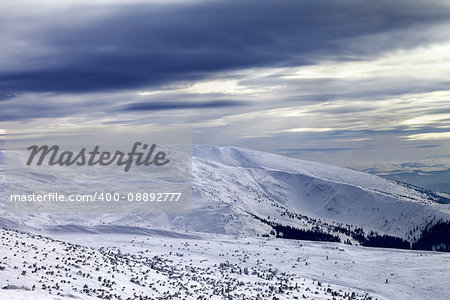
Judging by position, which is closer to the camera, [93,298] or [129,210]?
[93,298]

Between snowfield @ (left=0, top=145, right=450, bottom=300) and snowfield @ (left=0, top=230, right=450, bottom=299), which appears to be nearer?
snowfield @ (left=0, top=145, right=450, bottom=300)

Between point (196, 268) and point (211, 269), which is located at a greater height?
point (196, 268)

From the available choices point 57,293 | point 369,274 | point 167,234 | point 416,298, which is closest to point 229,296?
point 57,293

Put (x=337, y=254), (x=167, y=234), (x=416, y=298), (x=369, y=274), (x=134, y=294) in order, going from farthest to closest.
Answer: (x=167, y=234), (x=337, y=254), (x=369, y=274), (x=416, y=298), (x=134, y=294)

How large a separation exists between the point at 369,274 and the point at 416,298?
13086 millimetres

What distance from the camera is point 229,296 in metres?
49.2

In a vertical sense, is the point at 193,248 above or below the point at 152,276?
below

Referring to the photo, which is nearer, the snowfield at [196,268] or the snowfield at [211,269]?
the snowfield at [196,268]

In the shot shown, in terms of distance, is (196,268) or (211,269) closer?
(196,268)

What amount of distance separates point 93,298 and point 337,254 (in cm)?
6959

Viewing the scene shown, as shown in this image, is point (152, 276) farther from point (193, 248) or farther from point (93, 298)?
point (193, 248)

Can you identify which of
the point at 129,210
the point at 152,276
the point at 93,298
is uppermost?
the point at 93,298

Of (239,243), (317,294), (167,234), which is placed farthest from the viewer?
(167,234)

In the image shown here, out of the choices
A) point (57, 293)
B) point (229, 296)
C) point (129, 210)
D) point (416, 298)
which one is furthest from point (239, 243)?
point (129, 210)
